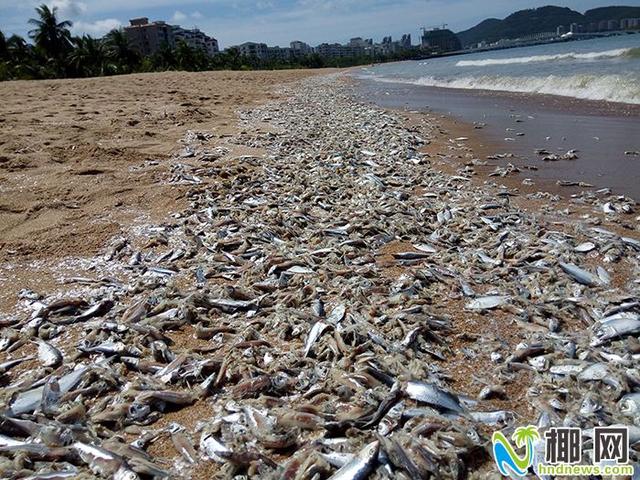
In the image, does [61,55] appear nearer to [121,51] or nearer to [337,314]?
[121,51]

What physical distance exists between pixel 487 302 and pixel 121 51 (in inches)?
2611

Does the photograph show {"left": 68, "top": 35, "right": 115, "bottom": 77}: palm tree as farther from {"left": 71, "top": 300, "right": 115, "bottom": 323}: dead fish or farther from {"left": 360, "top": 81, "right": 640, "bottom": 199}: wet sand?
{"left": 71, "top": 300, "right": 115, "bottom": 323}: dead fish

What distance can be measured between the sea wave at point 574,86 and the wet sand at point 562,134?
36.1 inches

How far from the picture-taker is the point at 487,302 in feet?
13.0

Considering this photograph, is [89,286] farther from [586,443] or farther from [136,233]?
[586,443]

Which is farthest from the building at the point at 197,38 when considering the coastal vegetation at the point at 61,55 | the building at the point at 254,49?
the coastal vegetation at the point at 61,55

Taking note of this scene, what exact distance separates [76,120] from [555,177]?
1164 cm

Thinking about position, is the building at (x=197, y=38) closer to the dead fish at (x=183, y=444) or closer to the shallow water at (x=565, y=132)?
the shallow water at (x=565, y=132)

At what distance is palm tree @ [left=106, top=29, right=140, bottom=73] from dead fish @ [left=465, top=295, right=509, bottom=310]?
61.6 m

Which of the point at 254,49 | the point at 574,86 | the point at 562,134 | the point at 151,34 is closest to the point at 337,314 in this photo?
the point at 562,134

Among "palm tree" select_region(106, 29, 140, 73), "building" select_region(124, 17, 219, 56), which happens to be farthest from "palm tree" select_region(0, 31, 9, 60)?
"building" select_region(124, 17, 219, 56)

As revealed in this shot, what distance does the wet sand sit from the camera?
787cm

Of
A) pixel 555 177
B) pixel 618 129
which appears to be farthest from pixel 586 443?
pixel 618 129

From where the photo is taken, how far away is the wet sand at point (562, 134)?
7.87 meters
